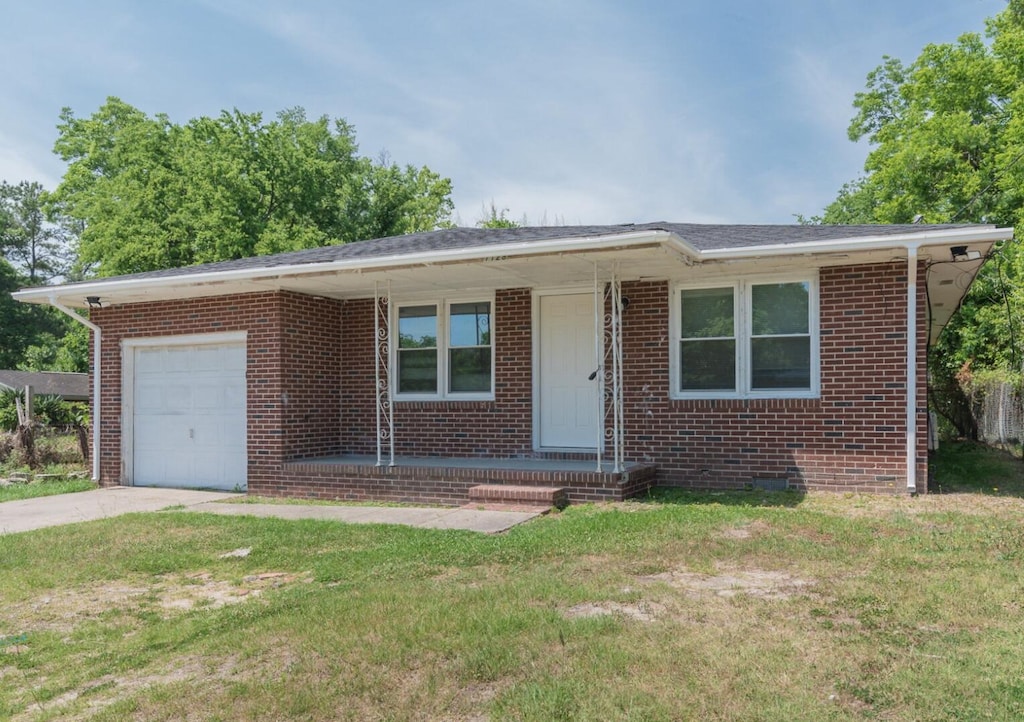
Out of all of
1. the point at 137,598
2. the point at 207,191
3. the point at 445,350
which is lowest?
the point at 137,598

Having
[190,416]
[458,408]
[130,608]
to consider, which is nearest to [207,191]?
[190,416]

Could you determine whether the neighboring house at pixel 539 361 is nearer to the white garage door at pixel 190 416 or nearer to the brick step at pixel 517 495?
the white garage door at pixel 190 416

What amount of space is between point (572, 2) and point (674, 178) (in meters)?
19.4

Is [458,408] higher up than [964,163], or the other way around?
[964,163]

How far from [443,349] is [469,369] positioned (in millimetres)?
486

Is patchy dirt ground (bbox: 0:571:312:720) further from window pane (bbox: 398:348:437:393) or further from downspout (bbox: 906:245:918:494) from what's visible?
downspout (bbox: 906:245:918:494)

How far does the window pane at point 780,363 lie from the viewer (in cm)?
933

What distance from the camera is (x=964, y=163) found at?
23250 millimetres

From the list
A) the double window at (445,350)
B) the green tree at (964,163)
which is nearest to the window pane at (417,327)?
the double window at (445,350)

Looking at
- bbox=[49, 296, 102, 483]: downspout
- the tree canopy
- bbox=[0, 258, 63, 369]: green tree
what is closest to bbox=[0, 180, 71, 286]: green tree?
bbox=[0, 258, 63, 369]: green tree

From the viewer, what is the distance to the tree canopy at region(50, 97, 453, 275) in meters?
25.8

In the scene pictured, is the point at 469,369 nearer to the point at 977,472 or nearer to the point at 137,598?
the point at 137,598

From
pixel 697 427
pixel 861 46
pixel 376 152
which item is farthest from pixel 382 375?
pixel 376 152

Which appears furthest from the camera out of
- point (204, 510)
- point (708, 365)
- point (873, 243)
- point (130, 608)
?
point (708, 365)
